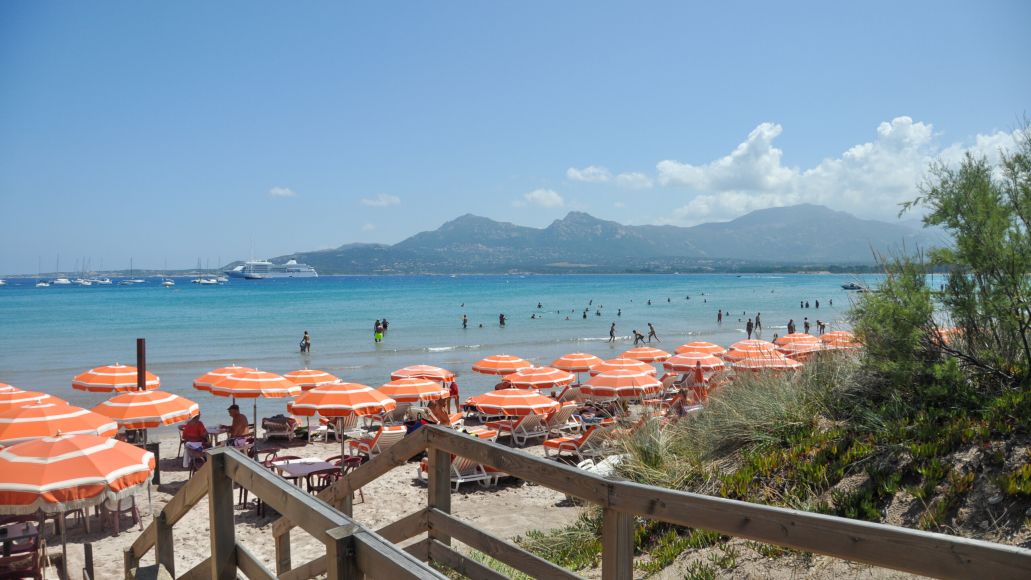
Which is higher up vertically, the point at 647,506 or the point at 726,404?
the point at 647,506

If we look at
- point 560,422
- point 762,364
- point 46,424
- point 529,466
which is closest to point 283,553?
point 529,466

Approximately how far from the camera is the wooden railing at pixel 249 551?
1.60m

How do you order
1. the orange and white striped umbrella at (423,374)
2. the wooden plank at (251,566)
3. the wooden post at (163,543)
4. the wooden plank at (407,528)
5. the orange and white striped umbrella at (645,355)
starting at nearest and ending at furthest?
the wooden plank at (251,566), the wooden post at (163,543), the wooden plank at (407,528), the orange and white striped umbrella at (423,374), the orange and white striped umbrella at (645,355)

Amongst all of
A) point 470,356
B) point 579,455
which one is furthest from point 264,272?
point 579,455

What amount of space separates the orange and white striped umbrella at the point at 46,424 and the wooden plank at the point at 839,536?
816cm

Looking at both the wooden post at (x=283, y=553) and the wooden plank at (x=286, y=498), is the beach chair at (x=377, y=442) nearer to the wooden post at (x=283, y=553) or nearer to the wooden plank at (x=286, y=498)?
the wooden post at (x=283, y=553)

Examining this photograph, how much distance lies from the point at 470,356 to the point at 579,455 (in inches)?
762

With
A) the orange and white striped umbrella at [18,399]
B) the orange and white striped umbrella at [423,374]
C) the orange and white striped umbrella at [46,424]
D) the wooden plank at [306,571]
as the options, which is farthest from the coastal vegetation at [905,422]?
the orange and white striped umbrella at [423,374]

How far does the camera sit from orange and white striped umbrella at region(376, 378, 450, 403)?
1377 cm

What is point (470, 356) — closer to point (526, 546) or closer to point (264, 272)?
point (526, 546)

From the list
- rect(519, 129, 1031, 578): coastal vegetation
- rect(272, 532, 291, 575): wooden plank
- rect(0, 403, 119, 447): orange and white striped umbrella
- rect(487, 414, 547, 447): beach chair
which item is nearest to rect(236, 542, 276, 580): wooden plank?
rect(272, 532, 291, 575): wooden plank

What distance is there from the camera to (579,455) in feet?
38.0

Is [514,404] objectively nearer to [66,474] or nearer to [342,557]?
[66,474]

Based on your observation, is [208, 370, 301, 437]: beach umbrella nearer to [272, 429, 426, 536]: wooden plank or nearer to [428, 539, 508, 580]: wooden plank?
[272, 429, 426, 536]: wooden plank
